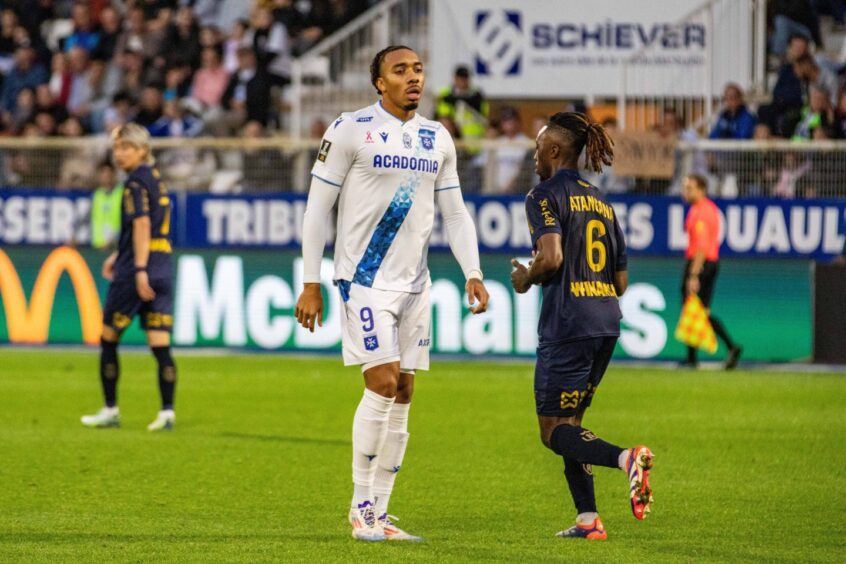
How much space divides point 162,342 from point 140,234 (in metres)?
0.87

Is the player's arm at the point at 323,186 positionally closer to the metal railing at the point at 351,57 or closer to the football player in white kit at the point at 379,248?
the football player in white kit at the point at 379,248

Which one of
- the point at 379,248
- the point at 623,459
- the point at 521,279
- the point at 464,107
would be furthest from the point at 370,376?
the point at 464,107

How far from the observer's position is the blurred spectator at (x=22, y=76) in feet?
78.8

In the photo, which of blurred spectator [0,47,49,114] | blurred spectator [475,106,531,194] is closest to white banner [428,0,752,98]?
blurred spectator [475,106,531,194]

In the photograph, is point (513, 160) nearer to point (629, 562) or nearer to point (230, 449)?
point (230, 449)

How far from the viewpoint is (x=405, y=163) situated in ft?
24.2

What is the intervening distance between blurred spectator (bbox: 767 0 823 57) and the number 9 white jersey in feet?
46.3

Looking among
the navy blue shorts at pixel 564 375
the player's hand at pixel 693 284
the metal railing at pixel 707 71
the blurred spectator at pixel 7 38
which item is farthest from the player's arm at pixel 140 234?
the blurred spectator at pixel 7 38

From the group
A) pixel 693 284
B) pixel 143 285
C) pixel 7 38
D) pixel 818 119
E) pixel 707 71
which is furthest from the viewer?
pixel 7 38

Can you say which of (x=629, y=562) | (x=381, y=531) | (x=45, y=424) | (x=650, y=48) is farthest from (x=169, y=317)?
(x=650, y=48)

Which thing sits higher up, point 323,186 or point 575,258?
point 323,186

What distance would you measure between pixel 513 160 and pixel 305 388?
446 cm

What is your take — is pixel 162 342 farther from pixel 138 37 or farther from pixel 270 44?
pixel 138 37

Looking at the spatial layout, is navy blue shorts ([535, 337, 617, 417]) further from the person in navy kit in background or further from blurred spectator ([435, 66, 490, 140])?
blurred spectator ([435, 66, 490, 140])
